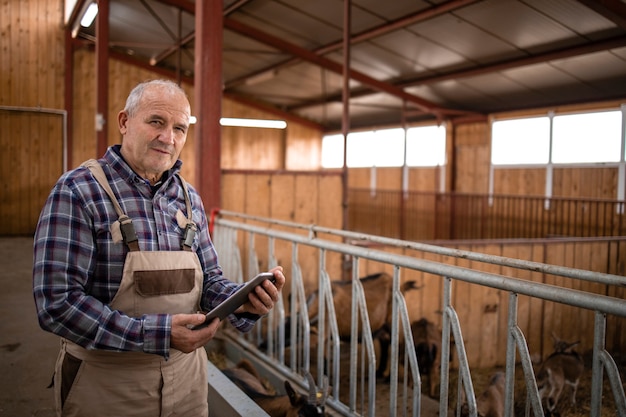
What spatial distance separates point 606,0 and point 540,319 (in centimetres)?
379

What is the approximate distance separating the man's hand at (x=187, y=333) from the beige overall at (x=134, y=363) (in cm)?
13

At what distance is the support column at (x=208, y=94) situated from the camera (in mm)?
4723

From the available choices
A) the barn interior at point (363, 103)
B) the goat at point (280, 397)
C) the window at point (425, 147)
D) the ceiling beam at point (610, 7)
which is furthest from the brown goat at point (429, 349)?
the window at point (425, 147)

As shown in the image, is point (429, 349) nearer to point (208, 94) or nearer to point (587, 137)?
point (208, 94)

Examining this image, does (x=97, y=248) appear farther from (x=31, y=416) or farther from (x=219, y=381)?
(x=31, y=416)

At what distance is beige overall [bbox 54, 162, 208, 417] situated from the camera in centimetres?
153

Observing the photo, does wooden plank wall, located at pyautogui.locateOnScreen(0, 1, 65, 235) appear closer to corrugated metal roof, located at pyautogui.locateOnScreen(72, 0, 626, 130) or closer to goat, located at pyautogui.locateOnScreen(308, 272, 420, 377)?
corrugated metal roof, located at pyautogui.locateOnScreen(72, 0, 626, 130)

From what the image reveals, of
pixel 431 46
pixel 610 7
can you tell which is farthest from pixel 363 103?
pixel 610 7

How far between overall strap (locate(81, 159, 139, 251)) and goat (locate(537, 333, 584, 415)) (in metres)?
3.92

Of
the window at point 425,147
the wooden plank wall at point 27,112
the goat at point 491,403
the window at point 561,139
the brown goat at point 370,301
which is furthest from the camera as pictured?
the window at point 425,147

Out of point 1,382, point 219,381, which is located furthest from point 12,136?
point 219,381

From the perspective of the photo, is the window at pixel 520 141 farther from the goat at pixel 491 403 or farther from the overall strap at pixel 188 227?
the overall strap at pixel 188 227

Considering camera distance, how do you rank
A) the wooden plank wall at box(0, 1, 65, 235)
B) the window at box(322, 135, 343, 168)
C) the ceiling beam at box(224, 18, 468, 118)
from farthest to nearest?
the window at box(322, 135, 343, 168)
the wooden plank wall at box(0, 1, 65, 235)
the ceiling beam at box(224, 18, 468, 118)

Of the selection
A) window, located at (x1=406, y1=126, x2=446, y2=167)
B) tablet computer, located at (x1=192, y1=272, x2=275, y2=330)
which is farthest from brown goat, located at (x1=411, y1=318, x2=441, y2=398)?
window, located at (x1=406, y1=126, x2=446, y2=167)
